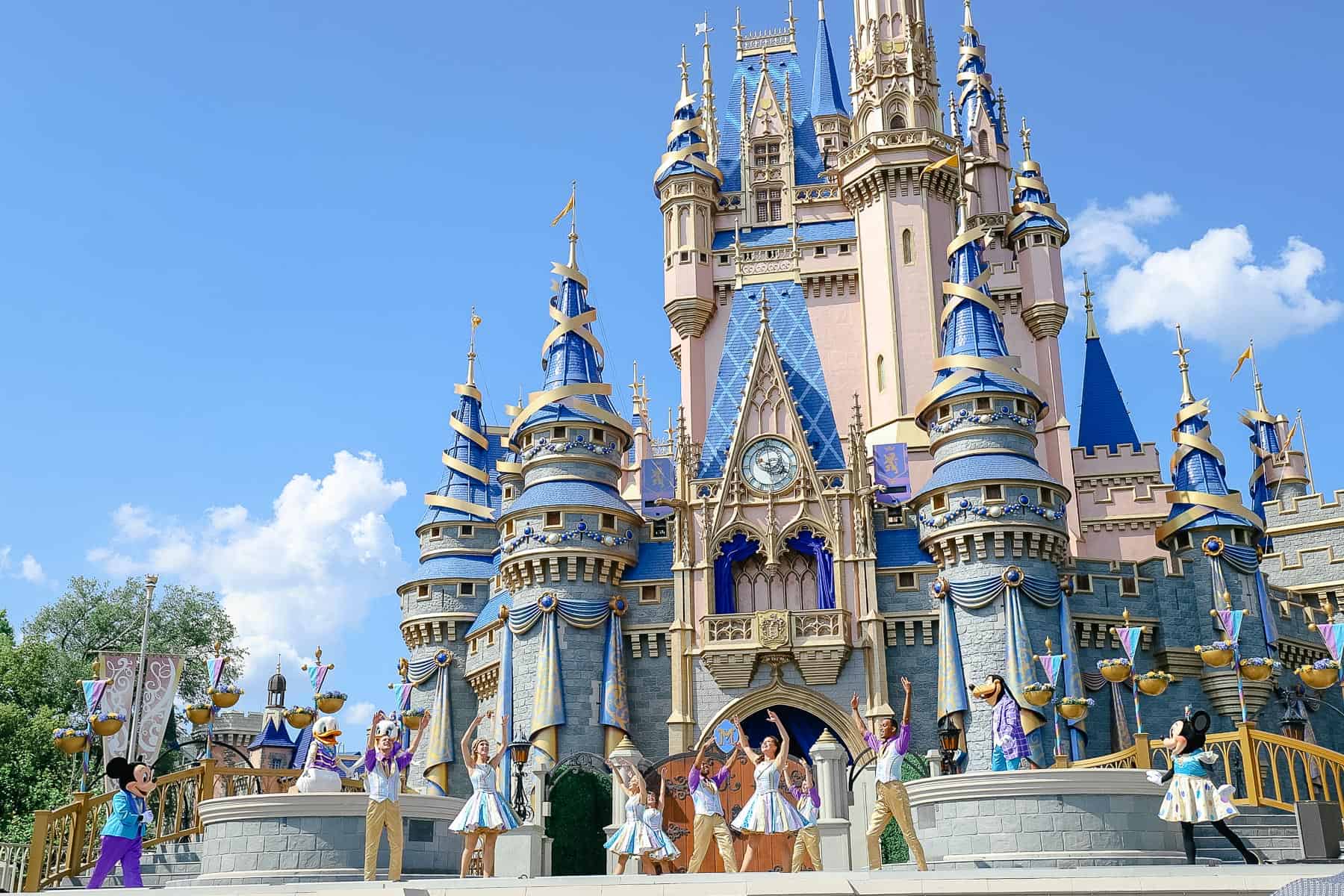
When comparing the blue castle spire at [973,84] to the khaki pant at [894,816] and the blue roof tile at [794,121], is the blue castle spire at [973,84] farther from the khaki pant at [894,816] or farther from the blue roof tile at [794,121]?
the khaki pant at [894,816]

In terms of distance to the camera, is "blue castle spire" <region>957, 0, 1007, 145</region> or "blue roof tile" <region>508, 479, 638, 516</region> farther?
"blue castle spire" <region>957, 0, 1007, 145</region>

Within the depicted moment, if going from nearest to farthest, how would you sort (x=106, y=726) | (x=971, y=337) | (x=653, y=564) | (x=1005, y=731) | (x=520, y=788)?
(x=1005, y=731) → (x=106, y=726) → (x=520, y=788) → (x=653, y=564) → (x=971, y=337)

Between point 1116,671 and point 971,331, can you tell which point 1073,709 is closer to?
point 1116,671

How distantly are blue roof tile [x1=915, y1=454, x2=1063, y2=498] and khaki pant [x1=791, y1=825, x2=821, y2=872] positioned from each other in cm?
1867

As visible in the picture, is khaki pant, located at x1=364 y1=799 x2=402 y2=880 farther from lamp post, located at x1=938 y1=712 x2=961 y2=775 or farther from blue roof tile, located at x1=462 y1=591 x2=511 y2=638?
blue roof tile, located at x1=462 y1=591 x2=511 y2=638

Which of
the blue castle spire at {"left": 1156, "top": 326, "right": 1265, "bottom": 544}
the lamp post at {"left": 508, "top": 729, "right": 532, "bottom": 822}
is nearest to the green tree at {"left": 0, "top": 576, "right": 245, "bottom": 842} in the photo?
the lamp post at {"left": 508, "top": 729, "right": 532, "bottom": 822}

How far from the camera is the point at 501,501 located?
144 ft

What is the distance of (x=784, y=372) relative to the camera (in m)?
39.3

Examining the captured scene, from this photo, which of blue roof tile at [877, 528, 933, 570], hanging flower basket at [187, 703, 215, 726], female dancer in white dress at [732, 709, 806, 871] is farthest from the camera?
blue roof tile at [877, 528, 933, 570]

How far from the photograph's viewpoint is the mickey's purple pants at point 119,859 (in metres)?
17.1

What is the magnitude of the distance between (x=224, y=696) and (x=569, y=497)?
11235 mm

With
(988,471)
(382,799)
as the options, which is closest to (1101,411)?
(988,471)

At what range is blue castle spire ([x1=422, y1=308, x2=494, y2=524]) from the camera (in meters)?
43.5

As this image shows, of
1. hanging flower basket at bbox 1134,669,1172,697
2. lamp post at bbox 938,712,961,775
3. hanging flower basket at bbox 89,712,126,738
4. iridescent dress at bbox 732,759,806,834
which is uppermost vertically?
hanging flower basket at bbox 1134,669,1172,697
